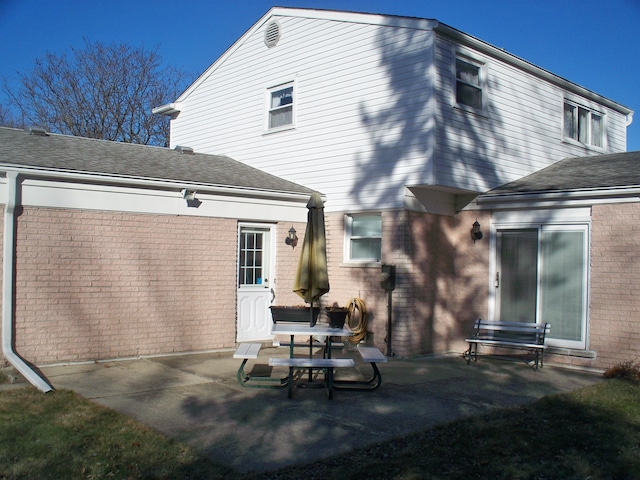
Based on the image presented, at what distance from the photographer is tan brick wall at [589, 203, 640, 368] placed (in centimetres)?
1002

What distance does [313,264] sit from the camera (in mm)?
8469

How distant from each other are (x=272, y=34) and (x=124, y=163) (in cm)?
543

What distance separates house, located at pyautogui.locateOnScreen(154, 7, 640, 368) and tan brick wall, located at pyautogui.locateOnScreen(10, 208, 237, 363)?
1.77m

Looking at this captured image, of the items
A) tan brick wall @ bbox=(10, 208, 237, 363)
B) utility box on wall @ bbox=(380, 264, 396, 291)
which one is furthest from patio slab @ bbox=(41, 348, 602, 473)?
utility box on wall @ bbox=(380, 264, 396, 291)

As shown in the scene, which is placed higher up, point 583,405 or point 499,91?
point 499,91

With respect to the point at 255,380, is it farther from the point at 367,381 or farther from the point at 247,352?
the point at 367,381

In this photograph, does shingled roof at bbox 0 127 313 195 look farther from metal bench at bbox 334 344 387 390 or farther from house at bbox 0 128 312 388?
metal bench at bbox 334 344 387 390

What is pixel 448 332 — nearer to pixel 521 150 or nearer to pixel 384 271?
pixel 384 271

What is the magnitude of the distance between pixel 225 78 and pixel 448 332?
869 cm

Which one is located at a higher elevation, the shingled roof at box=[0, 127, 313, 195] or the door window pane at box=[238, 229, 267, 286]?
the shingled roof at box=[0, 127, 313, 195]

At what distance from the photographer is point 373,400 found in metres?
7.90

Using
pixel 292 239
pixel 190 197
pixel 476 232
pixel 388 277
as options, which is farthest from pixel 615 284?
pixel 190 197

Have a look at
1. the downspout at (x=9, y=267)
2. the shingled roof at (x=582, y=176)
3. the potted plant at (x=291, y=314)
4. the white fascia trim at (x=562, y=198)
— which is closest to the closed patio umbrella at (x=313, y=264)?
the potted plant at (x=291, y=314)

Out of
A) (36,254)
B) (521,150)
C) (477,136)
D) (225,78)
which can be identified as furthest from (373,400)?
(225,78)
